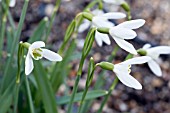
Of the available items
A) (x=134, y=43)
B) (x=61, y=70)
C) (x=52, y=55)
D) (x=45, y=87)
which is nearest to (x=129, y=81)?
(x=52, y=55)

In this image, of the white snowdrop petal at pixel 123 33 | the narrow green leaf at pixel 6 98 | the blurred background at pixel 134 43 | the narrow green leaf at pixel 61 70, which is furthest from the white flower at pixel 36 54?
the blurred background at pixel 134 43

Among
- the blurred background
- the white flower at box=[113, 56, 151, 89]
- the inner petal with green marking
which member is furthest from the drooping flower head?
the blurred background

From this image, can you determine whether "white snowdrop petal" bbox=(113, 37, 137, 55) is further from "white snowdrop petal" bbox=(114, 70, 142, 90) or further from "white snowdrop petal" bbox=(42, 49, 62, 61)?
"white snowdrop petal" bbox=(42, 49, 62, 61)

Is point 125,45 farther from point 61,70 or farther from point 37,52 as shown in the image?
point 61,70

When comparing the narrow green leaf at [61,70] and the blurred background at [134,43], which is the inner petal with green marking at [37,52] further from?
the blurred background at [134,43]

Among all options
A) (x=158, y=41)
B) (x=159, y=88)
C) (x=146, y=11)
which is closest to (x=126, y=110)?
(x=159, y=88)
